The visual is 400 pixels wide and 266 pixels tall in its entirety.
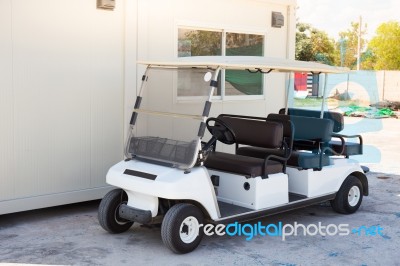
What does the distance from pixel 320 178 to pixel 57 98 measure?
8.74 feet

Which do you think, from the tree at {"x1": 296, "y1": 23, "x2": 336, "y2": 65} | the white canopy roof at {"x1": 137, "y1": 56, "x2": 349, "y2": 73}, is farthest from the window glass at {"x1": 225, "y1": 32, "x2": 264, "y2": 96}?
the tree at {"x1": 296, "y1": 23, "x2": 336, "y2": 65}

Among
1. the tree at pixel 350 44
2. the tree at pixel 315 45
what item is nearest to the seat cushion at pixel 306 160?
the tree at pixel 315 45

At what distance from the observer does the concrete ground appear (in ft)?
14.7

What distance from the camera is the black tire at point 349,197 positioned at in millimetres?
5906

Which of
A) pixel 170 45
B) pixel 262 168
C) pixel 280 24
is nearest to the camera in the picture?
pixel 262 168

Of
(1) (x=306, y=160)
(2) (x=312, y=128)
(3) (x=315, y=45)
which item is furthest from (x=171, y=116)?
(3) (x=315, y=45)

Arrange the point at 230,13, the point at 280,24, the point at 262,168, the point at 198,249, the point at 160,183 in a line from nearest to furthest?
the point at 160,183 < the point at 198,249 < the point at 262,168 < the point at 230,13 < the point at 280,24

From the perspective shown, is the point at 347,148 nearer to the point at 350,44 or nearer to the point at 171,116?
the point at 171,116

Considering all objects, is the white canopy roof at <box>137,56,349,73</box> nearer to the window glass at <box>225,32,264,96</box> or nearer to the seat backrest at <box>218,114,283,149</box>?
the seat backrest at <box>218,114,283,149</box>

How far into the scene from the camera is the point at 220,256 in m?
4.59

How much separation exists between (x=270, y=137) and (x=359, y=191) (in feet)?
4.79

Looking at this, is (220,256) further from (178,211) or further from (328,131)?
(328,131)

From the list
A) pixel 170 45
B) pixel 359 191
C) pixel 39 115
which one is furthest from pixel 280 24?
pixel 39 115

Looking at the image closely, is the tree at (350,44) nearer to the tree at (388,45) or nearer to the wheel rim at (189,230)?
the tree at (388,45)
